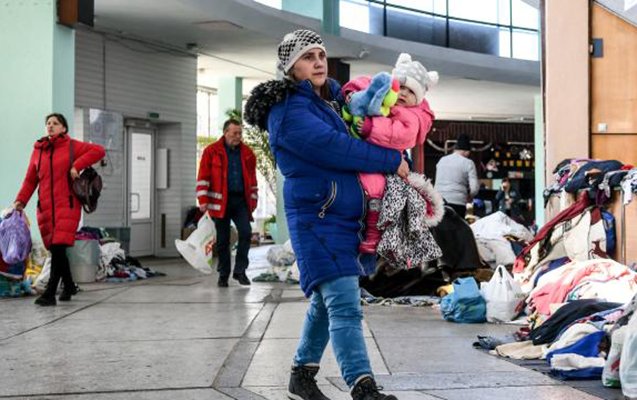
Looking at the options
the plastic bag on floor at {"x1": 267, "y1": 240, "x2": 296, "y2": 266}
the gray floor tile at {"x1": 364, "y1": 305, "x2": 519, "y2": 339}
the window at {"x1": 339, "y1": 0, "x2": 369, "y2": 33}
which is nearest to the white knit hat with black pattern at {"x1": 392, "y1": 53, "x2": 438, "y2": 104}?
the gray floor tile at {"x1": 364, "y1": 305, "x2": 519, "y2": 339}

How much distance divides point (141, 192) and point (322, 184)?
1358 centimetres

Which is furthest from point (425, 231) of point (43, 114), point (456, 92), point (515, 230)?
point (456, 92)

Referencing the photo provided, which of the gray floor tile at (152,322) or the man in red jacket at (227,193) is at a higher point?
the man in red jacket at (227,193)

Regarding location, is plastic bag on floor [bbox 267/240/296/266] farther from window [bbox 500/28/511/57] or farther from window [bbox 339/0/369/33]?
window [bbox 500/28/511/57]

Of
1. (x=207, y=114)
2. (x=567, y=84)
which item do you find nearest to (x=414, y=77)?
(x=567, y=84)

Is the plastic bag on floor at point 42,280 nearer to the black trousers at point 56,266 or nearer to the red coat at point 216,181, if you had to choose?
the black trousers at point 56,266

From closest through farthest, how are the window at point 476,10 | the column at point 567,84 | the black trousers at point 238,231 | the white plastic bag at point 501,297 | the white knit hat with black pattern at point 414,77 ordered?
the white knit hat with black pattern at point 414,77 < the white plastic bag at point 501,297 < the black trousers at point 238,231 < the column at point 567,84 < the window at point 476,10

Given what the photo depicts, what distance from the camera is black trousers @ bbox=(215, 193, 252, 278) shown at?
1119 centimetres

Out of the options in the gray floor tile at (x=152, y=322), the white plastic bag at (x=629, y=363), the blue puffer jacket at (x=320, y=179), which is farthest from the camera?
the gray floor tile at (x=152, y=322)

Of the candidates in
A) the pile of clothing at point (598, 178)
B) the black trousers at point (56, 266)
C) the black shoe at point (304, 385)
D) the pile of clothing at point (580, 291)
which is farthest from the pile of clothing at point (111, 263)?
the black shoe at point (304, 385)

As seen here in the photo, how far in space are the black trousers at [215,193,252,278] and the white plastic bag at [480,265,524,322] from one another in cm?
398

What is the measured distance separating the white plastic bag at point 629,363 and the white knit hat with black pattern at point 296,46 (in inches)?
76.4

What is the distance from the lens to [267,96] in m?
4.25

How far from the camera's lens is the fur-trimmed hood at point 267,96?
13.9ft
